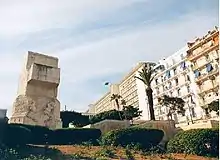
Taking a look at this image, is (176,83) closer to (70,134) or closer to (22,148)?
(70,134)

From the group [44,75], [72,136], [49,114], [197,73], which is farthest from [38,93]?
[197,73]

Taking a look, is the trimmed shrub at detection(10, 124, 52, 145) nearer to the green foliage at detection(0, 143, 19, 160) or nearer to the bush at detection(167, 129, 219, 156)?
the green foliage at detection(0, 143, 19, 160)

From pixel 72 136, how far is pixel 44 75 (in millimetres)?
6792

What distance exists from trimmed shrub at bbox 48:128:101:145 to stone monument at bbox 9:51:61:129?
2928mm

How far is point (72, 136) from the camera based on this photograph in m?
22.9

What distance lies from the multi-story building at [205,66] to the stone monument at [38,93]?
26073mm

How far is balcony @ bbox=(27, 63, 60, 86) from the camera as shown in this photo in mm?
26062

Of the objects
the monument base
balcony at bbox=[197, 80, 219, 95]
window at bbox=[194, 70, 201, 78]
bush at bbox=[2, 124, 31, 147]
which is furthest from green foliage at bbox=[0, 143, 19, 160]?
window at bbox=[194, 70, 201, 78]

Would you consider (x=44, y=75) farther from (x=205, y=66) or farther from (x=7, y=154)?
(x=205, y=66)

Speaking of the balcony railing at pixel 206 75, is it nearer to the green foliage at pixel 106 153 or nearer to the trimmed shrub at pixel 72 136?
the trimmed shrub at pixel 72 136

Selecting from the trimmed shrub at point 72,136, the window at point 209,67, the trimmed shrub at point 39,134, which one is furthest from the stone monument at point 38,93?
the window at point 209,67

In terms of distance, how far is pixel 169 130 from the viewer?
2723cm

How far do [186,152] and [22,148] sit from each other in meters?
10.7

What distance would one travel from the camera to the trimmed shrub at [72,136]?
22.5m
